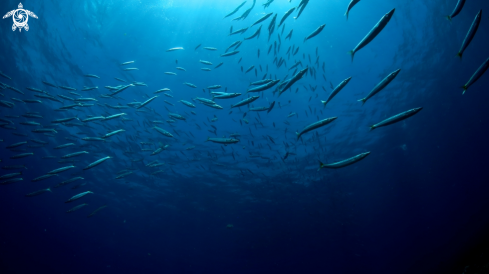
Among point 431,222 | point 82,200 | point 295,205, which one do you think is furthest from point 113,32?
point 431,222

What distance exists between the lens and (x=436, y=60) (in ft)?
48.8

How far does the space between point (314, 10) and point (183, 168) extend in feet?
61.1

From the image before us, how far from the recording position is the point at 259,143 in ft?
61.7

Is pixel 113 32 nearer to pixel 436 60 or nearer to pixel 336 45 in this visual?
pixel 336 45

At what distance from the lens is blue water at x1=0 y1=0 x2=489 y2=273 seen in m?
12.2

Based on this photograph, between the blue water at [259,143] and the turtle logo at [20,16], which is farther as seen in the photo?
the blue water at [259,143]

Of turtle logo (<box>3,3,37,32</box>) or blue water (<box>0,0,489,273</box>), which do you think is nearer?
turtle logo (<box>3,3,37,32</box>)

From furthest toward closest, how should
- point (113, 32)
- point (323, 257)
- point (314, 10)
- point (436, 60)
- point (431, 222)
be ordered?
point (323, 257) → point (431, 222) → point (436, 60) → point (113, 32) → point (314, 10)

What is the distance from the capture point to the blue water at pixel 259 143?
39.9ft

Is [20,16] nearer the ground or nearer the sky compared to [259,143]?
nearer the sky

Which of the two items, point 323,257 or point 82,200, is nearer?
point 82,200

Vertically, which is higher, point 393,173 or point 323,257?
point 393,173

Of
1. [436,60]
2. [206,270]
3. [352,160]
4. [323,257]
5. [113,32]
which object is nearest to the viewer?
[352,160]

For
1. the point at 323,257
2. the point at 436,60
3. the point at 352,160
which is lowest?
the point at 352,160
